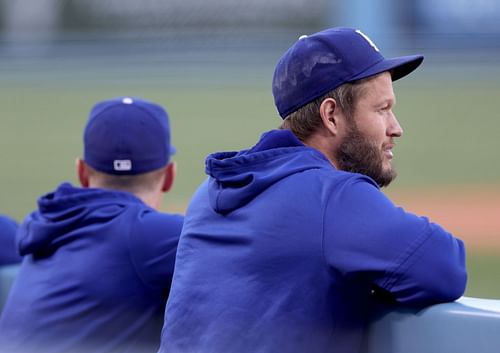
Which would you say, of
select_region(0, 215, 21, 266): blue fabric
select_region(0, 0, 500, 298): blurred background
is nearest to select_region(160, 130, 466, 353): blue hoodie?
select_region(0, 215, 21, 266): blue fabric

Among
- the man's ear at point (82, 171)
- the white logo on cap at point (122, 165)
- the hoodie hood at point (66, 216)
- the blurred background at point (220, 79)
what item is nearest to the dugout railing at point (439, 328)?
the hoodie hood at point (66, 216)

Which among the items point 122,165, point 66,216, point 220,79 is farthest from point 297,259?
point 220,79

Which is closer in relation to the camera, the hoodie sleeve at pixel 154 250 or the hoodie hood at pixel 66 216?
the hoodie sleeve at pixel 154 250

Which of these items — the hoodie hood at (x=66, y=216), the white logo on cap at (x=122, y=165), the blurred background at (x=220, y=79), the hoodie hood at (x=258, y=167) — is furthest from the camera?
the blurred background at (x=220, y=79)

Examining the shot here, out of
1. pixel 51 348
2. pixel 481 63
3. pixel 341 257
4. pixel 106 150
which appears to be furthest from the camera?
pixel 481 63

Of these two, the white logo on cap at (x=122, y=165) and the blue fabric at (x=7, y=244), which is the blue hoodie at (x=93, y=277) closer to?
the white logo on cap at (x=122, y=165)

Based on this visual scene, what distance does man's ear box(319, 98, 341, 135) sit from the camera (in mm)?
2086

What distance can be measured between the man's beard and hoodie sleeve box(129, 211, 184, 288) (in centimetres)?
56

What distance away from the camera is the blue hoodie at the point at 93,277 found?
97.7 inches

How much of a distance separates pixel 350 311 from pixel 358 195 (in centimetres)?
23

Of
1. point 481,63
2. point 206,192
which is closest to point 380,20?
point 481,63

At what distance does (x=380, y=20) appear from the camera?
31.3 feet

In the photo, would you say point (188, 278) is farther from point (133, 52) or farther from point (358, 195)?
point (133, 52)

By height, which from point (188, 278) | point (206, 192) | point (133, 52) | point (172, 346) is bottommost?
point (133, 52)
